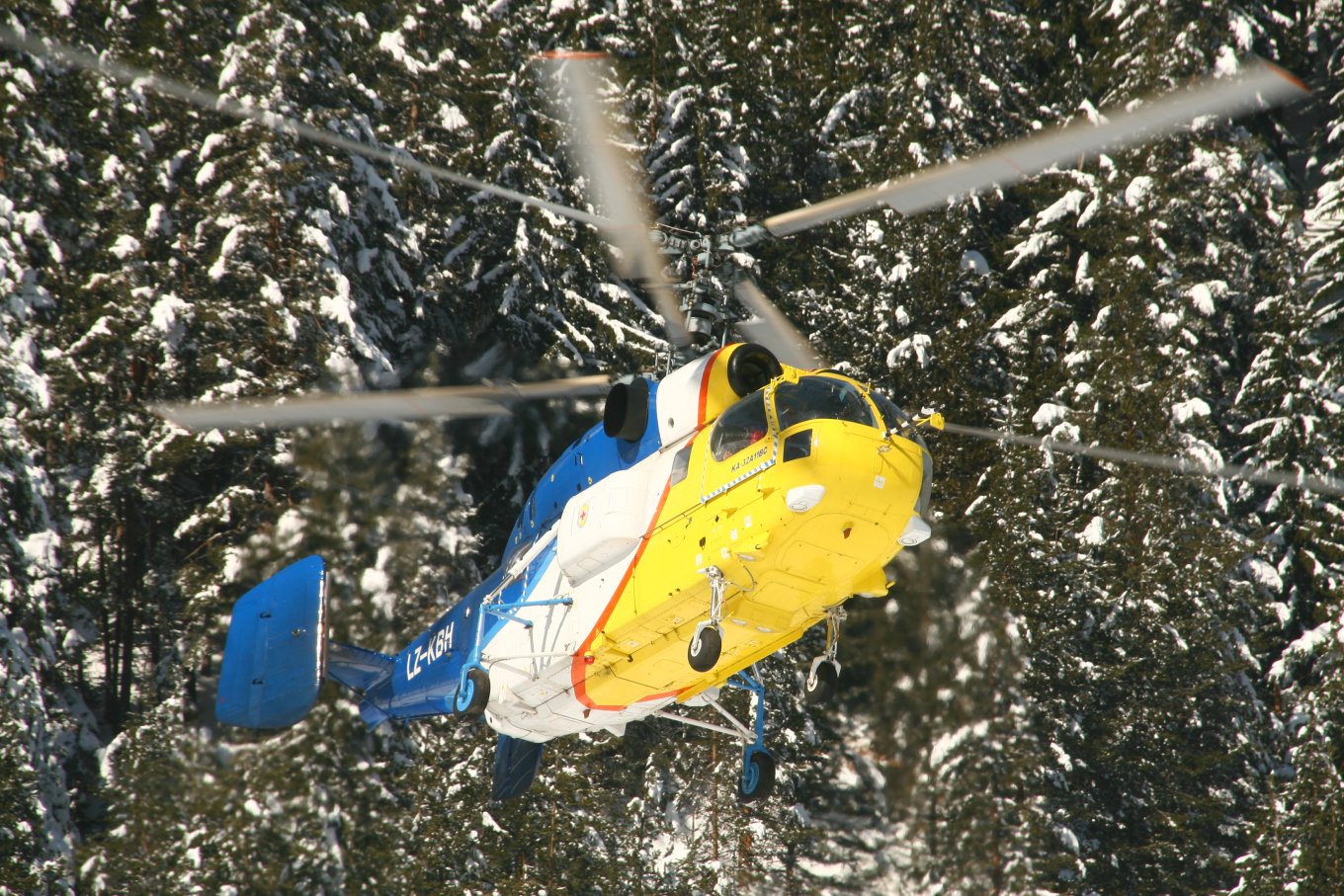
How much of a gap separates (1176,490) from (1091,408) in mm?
1888

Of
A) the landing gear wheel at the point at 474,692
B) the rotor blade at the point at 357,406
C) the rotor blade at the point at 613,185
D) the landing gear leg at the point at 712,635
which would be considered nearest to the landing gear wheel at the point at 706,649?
the landing gear leg at the point at 712,635

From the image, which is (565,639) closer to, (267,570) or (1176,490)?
(267,570)

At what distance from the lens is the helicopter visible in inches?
411

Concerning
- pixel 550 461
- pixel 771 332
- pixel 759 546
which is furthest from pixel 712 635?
pixel 550 461

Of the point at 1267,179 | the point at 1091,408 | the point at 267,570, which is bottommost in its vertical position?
the point at 267,570

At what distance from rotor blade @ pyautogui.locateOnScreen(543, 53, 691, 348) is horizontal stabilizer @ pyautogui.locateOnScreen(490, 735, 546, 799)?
17.7 ft

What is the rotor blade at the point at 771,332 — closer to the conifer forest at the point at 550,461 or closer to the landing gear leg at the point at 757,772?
the landing gear leg at the point at 757,772

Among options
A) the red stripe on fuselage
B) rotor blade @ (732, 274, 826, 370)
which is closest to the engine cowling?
the red stripe on fuselage

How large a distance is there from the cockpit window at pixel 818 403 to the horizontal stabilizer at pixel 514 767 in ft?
17.7

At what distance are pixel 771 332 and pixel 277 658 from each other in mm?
6442

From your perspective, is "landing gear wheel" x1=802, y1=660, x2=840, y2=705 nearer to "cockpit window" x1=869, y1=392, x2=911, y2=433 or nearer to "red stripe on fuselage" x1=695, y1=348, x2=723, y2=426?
"cockpit window" x1=869, y1=392, x2=911, y2=433

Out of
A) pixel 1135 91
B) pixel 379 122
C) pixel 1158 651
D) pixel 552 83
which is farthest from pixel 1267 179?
pixel 379 122

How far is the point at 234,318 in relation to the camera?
19.6m

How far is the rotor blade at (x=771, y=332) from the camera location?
11.7 m
